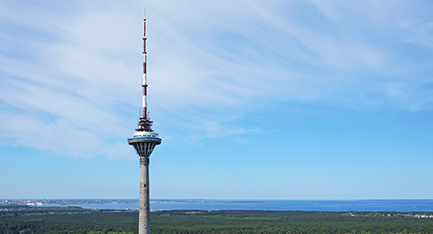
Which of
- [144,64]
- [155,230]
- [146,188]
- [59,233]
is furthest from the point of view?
[155,230]

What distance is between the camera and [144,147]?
77.6 metres

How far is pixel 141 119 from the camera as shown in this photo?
79.2 meters

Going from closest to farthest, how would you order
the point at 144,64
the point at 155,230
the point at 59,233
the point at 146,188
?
the point at 146,188 → the point at 144,64 → the point at 59,233 → the point at 155,230

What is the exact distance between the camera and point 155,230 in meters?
179

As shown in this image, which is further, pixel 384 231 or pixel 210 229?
pixel 210 229

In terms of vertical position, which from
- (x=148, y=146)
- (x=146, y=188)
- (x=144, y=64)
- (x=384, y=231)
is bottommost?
(x=384, y=231)

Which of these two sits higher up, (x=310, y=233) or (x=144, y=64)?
(x=144, y=64)

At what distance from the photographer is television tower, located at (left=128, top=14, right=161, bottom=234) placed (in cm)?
7506

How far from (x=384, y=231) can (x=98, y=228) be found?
417 ft

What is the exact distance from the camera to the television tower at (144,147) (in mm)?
75062

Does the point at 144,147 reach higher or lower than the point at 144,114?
lower

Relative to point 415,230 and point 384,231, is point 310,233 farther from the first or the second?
point 415,230

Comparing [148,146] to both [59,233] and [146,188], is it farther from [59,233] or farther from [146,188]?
[59,233]

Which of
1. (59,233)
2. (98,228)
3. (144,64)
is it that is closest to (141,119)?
(144,64)
